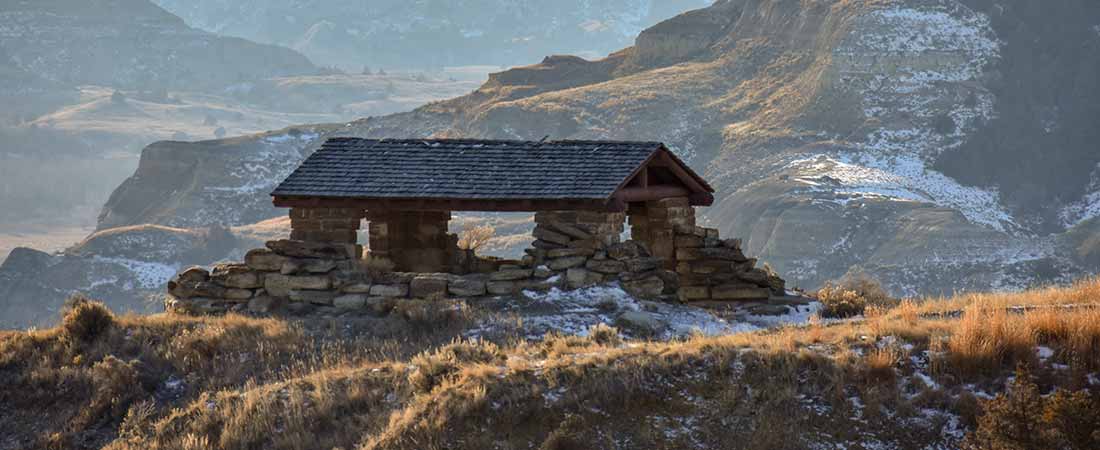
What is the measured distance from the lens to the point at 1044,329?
577 inches

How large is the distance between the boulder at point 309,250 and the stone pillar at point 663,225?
4591mm

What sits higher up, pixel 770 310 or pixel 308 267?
pixel 308 267

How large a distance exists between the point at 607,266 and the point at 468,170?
2830mm

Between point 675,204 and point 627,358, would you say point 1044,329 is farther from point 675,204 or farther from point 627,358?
point 675,204

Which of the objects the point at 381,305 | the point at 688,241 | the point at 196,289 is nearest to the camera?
the point at 381,305

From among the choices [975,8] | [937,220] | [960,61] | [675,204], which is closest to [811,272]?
[937,220]

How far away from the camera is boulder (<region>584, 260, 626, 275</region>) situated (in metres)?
20.4

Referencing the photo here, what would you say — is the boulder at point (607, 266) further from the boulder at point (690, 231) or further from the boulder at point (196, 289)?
the boulder at point (196, 289)


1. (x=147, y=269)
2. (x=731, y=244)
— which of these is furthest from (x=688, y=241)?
(x=147, y=269)

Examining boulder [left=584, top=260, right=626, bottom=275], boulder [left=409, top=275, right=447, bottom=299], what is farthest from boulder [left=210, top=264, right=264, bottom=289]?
boulder [left=584, top=260, right=626, bottom=275]

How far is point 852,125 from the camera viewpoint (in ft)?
383

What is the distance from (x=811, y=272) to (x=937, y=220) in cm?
1013

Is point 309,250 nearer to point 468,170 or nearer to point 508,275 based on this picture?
point 468,170

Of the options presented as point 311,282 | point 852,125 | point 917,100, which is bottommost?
point 311,282
